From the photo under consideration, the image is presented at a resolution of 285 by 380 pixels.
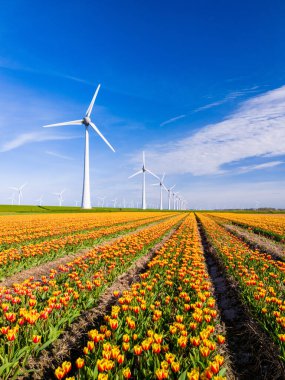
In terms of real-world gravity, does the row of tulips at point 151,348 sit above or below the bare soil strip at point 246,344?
above

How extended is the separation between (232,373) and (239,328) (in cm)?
186

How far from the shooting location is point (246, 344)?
18.3 feet

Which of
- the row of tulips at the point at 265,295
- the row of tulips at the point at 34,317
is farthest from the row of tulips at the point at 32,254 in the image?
the row of tulips at the point at 265,295

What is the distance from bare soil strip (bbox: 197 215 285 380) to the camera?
180 inches

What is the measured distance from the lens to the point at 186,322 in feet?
17.5

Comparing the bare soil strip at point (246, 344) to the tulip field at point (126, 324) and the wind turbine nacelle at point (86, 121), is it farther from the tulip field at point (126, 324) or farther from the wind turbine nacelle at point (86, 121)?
the wind turbine nacelle at point (86, 121)

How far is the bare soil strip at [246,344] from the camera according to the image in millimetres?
4562

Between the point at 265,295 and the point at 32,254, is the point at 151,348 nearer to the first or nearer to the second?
the point at 265,295

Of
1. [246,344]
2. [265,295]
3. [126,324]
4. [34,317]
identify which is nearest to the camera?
[34,317]

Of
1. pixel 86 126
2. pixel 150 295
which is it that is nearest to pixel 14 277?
pixel 150 295

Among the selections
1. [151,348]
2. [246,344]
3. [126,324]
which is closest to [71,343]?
[126,324]

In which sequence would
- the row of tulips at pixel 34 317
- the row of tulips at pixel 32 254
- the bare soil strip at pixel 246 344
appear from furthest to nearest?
1. the row of tulips at pixel 32 254
2. the bare soil strip at pixel 246 344
3. the row of tulips at pixel 34 317

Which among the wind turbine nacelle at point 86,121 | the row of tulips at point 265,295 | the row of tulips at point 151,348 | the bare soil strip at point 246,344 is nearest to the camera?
the row of tulips at point 151,348

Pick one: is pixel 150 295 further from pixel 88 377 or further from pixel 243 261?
pixel 243 261
